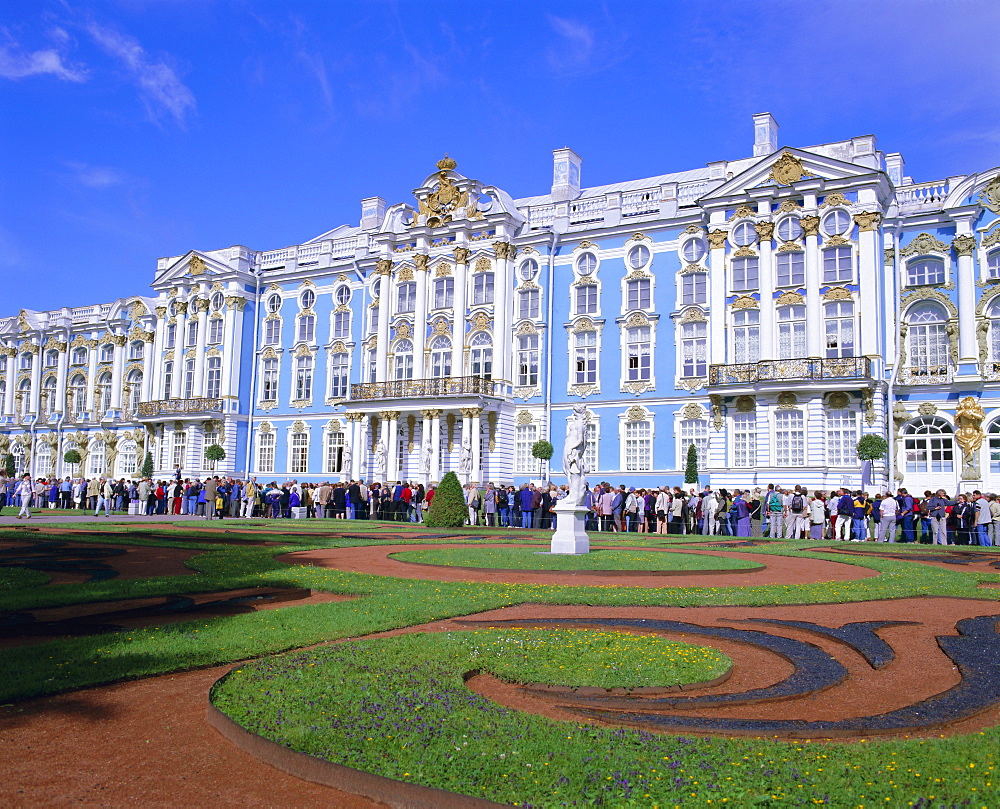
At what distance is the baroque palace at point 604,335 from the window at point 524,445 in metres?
0.12

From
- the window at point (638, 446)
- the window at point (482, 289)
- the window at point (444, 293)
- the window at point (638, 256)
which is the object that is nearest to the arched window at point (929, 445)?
the window at point (638, 446)

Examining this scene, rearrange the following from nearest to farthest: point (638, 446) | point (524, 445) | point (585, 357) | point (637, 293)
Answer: point (638, 446)
point (637, 293)
point (585, 357)
point (524, 445)

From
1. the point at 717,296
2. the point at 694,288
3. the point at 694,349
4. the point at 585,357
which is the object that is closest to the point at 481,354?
the point at 585,357

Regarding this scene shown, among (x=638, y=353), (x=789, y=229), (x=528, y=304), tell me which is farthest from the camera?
(x=528, y=304)

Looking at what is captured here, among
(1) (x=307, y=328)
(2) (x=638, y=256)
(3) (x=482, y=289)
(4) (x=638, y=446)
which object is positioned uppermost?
(2) (x=638, y=256)

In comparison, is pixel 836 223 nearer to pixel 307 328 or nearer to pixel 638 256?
pixel 638 256

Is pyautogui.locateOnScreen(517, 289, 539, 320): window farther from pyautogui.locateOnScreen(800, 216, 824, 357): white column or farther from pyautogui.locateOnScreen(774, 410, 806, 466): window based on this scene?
pyautogui.locateOnScreen(774, 410, 806, 466): window

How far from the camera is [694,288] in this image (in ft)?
135

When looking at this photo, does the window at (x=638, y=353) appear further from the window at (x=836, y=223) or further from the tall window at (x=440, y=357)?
the tall window at (x=440, y=357)

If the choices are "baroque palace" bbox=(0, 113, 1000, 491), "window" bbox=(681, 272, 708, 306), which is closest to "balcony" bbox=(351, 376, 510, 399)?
"baroque palace" bbox=(0, 113, 1000, 491)

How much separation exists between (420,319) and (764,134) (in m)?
19.5

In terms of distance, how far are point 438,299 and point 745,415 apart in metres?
17.3

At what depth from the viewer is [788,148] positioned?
38.1m

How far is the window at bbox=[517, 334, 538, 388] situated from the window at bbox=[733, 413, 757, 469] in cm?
1051
